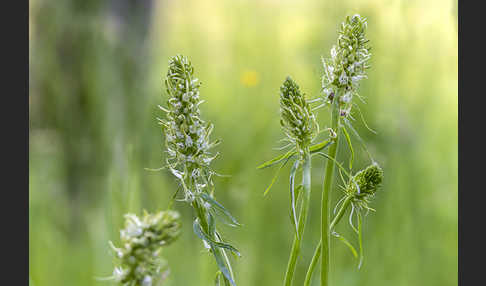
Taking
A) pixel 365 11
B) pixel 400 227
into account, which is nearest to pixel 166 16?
pixel 365 11

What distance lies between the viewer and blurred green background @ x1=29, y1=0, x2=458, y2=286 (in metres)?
2.06

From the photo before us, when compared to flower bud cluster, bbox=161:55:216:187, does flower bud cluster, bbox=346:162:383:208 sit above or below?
below

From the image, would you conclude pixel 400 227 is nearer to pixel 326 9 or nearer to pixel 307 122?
pixel 326 9

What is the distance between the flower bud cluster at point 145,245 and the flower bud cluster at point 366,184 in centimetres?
38

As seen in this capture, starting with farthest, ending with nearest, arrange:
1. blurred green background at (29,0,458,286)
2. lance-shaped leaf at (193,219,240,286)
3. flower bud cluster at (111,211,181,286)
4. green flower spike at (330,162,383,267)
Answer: blurred green background at (29,0,458,286) → green flower spike at (330,162,383,267) → lance-shaped leaf at (193,219,240,286) → flower bud cluster at (111,211,181,286)

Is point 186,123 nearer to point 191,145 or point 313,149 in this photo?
point 191,145

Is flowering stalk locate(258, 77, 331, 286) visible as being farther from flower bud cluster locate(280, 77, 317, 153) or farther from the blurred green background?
the blurred green background

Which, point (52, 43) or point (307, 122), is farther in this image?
point (52, 43)

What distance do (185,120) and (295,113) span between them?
0.18 metres

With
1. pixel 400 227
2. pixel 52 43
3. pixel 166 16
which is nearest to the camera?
pixel 400 227

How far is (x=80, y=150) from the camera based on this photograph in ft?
8.91

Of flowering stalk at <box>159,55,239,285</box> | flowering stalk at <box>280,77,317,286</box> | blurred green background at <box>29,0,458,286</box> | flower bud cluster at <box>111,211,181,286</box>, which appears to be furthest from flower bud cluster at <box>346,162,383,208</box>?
blurred green background at <box>29,0,458,286</box>

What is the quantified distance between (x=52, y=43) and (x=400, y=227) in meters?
1.81

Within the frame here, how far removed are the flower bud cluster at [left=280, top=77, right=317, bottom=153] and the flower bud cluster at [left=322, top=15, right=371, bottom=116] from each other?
69 mm
